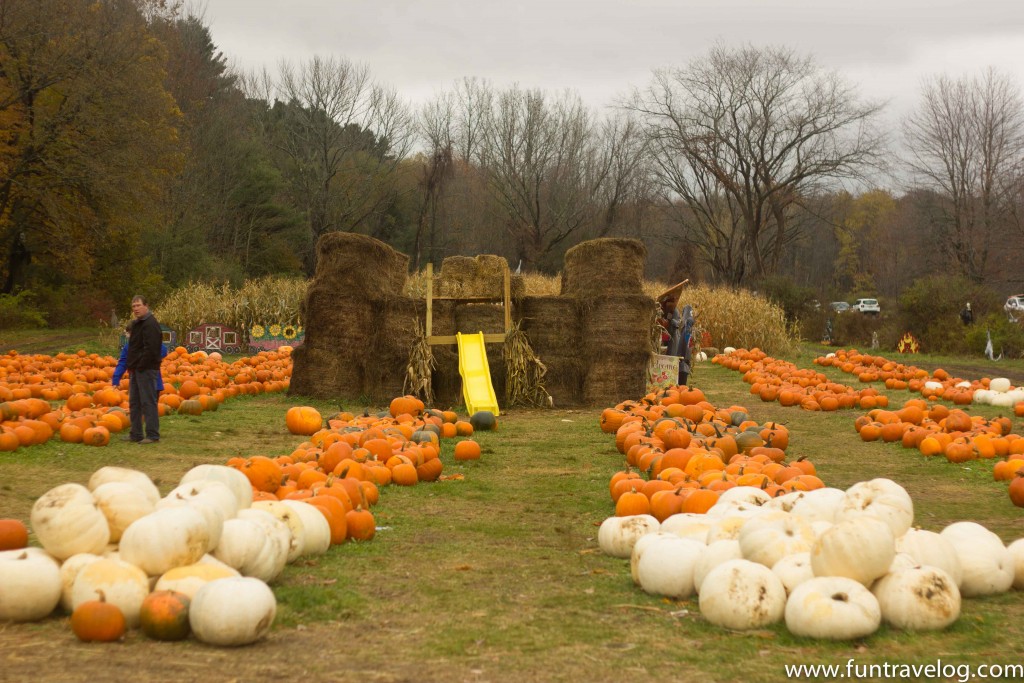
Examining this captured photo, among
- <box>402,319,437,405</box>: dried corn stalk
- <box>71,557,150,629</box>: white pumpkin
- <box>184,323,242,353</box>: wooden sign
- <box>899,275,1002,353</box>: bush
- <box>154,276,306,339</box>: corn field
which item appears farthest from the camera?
<box>899,275,1002,353</box>: bush

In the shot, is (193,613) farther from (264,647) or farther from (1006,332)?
(1006,332)

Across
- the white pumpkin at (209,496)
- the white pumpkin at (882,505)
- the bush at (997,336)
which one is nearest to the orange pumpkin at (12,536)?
the white pumpkin at (209,496)

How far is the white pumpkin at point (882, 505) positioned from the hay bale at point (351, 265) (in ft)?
38.0

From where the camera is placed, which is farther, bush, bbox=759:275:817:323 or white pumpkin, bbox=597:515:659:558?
bush, bbox=759:275:817:323

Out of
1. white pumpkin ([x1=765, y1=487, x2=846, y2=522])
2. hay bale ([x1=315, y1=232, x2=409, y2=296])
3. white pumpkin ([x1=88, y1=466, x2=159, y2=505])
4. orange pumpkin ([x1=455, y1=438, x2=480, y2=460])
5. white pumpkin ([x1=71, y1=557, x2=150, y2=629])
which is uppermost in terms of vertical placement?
hay bale ([x1=315, y1=232, x2=409, y2=296])

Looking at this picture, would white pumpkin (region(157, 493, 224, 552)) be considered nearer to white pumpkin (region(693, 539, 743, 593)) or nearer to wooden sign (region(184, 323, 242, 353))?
white pumpkin (region(693, 539, 743, 593))

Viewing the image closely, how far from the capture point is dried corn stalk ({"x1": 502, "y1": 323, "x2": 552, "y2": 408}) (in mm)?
16391

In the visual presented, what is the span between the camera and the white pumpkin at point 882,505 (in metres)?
5.30

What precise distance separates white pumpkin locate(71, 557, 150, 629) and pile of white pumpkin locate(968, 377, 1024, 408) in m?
14.8

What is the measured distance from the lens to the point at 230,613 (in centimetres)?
430

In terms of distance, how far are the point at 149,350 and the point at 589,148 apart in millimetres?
46060

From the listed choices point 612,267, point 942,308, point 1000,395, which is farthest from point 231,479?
point 942,308

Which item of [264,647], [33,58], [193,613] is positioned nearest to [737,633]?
[264,647]

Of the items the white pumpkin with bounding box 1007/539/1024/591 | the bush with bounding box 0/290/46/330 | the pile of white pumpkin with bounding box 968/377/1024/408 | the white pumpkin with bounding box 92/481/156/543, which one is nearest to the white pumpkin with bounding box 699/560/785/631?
the white pumpkin with bounding box 1007/539/1024/591
